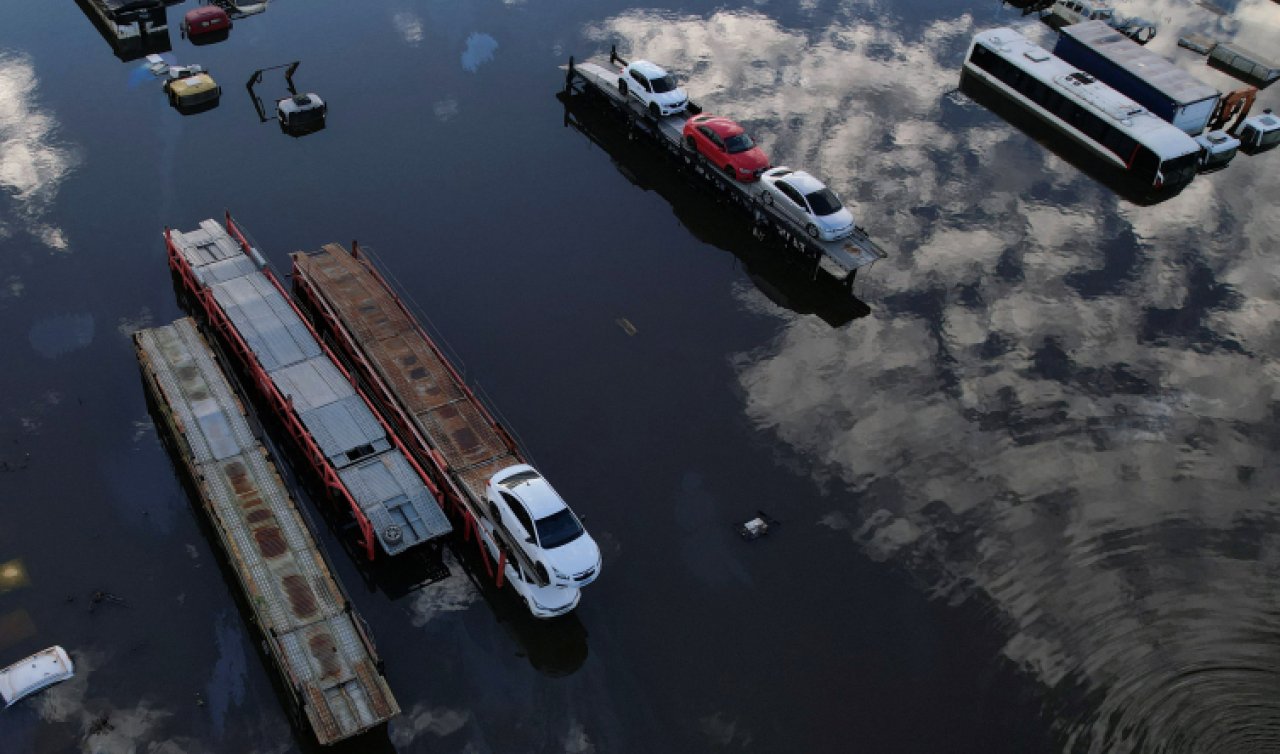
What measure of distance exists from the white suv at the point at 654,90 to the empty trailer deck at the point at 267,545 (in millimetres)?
26231

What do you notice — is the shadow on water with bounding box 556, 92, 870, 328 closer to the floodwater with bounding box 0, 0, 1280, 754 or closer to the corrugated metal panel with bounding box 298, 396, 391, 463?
the floodwater with bounding box 0, 0, 1280, 754

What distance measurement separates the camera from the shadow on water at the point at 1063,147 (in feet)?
170

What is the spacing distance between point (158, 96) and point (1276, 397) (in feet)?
186

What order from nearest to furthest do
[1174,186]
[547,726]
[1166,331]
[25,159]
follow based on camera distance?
1. [547,726]
2. [1166,331]
3. [25,159]
4. [1174,186]

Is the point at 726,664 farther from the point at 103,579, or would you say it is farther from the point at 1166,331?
the point at 1166,331

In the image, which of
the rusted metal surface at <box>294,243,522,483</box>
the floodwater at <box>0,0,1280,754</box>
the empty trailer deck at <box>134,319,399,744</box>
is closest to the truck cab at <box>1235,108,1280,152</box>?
the floodwater at <box>0,0,1280,754</box>

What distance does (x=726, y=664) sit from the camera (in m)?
29.8

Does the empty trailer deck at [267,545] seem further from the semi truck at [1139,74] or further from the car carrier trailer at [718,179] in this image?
the semi truck at [1139,74]

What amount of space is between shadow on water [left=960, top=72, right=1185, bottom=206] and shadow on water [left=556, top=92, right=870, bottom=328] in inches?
752

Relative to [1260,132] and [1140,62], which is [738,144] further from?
[1260,132]

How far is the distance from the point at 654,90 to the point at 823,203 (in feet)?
42.6

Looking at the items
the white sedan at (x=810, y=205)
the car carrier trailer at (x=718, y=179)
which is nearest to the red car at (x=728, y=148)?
the car carrier trailer at (x=718, y=179)

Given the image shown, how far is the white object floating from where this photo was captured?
88.6 ft

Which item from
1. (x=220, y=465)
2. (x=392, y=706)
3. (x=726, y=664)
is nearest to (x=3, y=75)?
(x=220, y=465)
